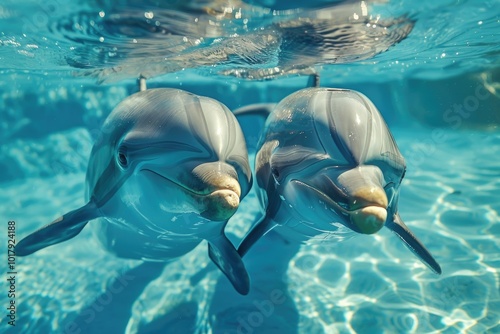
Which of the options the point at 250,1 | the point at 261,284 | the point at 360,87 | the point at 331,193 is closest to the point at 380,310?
the point at 261,284

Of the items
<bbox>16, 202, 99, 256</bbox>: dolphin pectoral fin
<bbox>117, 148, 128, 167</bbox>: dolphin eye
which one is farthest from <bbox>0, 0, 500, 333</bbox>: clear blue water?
<bbox>117, 148, 128, 167</bbox>: dolphin eye

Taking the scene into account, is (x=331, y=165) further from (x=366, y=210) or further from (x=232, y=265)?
(x=232, y=265)

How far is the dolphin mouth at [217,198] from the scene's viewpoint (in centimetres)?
264

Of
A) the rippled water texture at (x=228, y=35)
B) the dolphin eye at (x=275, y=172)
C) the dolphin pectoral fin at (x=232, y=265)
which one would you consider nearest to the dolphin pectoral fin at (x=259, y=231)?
the dolphin pectoral fin at (x=232, y=265)

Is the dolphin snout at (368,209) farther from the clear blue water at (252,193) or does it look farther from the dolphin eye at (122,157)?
the clear blue water at (252,193)

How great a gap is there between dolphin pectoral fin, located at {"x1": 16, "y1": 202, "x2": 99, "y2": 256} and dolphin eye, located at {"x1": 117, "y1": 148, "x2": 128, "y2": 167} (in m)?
0.95

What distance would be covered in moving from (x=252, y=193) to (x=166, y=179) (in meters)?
5.34

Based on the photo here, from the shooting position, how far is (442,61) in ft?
42.1

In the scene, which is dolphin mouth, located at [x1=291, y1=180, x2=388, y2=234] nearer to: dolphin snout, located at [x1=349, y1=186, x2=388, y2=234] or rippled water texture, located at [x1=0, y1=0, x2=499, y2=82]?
dolphin snout, located at [x1=349, y1=186, x2=388, y2=234]

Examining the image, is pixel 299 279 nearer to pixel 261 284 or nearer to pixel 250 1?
pixel 261 284

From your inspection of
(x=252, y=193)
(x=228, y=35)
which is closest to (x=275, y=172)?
(x=228, y=35)

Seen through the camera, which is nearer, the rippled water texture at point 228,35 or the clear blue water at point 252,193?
the clear blue water at point 252,193

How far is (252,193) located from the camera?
830 cm

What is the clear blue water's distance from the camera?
4.53 metres
